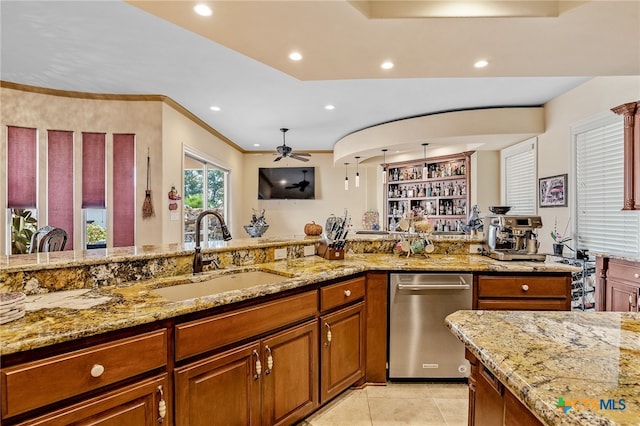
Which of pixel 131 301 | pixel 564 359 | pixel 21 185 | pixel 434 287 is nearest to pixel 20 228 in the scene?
pixel 21 185

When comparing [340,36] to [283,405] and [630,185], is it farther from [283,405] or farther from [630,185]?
[630,185]

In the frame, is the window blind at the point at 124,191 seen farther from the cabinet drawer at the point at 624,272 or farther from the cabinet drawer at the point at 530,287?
the cabinet drawer at the point at 624,272

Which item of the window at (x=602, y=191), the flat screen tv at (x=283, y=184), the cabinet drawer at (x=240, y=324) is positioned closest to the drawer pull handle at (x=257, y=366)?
the cabinet drawer at (x=240, y=324)

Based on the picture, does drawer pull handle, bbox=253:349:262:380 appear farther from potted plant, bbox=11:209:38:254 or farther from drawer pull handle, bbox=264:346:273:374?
potted plant, bbox=11:209:38:254

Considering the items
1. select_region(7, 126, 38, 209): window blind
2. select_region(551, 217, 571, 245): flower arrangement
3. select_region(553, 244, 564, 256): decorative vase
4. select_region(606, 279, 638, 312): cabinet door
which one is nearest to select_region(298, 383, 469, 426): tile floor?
select_region(606, 279, 638, 312): cabinet door

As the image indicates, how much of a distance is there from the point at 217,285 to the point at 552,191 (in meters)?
4.28

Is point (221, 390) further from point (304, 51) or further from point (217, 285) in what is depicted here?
point (304, 51)

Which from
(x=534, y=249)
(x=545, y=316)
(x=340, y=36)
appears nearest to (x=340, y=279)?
(x=545, y=316)

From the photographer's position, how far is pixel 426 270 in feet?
7.83

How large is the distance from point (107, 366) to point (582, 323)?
1740 millimetres

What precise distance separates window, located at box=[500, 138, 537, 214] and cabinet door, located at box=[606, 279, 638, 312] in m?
1.81

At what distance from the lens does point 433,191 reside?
655cm

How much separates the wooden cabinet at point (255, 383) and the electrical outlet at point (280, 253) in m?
0.75

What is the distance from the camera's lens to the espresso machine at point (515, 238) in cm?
261
